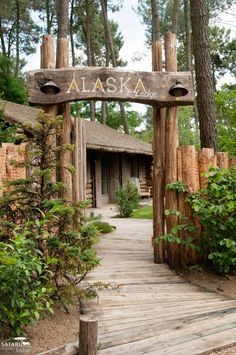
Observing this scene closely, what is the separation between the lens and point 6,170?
5.01m

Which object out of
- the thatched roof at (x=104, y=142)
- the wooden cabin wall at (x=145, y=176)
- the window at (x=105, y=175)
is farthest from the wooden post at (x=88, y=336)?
the wooden cabin wall at (x=145, y=176)

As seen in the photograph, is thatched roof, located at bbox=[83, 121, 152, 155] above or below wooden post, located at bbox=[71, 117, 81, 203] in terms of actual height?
above

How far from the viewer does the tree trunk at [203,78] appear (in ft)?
25.9

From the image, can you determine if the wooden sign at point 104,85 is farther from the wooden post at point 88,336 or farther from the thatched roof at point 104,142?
the thatched roof at point 104,142

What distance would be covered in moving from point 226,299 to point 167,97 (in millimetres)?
2846

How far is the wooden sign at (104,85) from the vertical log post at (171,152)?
22 centimetres

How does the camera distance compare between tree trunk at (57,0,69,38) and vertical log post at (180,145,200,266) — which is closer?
vertical log post at (180,145,200,266)

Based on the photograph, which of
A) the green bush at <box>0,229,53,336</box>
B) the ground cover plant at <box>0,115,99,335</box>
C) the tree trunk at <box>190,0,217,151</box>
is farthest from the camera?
the tree trunk at <box>190,0,217,151</box>

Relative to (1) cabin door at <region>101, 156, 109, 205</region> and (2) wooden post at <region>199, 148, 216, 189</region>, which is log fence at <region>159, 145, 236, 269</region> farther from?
(1) cabin door at <region>101, 156, 109, 205</region>

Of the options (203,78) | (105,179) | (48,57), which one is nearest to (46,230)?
(48,57)

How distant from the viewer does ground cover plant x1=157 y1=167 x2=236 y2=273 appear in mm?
5383
